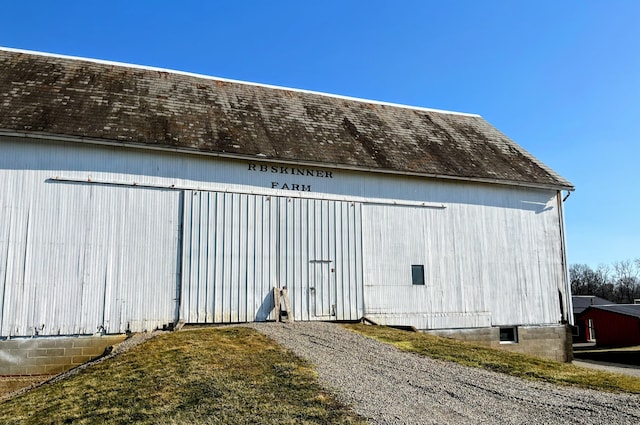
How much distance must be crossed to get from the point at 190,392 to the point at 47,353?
6710 mm

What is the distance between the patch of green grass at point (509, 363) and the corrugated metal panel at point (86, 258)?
552 centimetres

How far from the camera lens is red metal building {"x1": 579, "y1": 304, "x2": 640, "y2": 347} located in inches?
1554

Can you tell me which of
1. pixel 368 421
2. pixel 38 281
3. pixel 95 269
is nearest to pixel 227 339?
pixel 95 269

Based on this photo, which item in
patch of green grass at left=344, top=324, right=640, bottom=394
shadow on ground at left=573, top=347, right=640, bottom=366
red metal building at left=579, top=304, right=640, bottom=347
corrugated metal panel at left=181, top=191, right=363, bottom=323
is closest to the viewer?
patch of green grass at left=344, top=324, right=640, bottom=394

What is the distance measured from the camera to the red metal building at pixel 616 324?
129ft

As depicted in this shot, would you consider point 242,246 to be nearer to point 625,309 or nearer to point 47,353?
point 47,353

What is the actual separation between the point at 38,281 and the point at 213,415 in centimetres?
828

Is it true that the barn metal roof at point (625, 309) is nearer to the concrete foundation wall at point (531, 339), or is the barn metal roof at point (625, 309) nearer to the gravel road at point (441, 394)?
the concrete foundation wall at point (531, 339)

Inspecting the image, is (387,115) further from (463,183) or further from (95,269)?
(95,269)

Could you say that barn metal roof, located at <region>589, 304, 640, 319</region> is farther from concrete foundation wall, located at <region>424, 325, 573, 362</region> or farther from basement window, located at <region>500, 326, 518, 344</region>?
basement window, located at <region>500, 326, 518, 344</region>

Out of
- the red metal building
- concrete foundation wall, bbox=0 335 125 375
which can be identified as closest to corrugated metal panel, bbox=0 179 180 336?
concrete foundation wall, bbox=0 335 125 375

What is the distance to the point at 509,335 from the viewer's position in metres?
18.6

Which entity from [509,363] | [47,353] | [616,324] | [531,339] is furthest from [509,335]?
[616,324]

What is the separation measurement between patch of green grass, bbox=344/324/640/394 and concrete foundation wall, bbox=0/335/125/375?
6.60m
